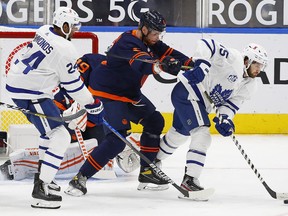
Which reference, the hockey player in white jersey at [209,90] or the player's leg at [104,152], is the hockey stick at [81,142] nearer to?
the player's leg at [104,152]

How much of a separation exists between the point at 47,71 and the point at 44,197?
62 cm

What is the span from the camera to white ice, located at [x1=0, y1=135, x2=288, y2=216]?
4754mm

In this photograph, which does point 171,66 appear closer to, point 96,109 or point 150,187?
point 96,109

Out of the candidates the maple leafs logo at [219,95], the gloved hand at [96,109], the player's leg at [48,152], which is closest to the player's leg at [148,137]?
the maple leafs logo at [219,95]

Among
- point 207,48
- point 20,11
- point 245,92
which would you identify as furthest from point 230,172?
point 20,11

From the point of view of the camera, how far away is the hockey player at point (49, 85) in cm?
474

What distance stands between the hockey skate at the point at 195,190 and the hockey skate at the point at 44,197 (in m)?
0.71

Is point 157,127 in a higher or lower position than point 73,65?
lower

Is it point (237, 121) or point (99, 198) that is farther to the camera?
point (237, 121)

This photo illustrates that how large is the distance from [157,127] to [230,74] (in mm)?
571

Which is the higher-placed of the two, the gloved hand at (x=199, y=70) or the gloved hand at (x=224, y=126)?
the gloved hand at (x=199, y=70)

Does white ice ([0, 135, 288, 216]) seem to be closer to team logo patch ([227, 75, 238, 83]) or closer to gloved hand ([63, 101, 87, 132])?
gloved hand ([63, 101, 87, 132])

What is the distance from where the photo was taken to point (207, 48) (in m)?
5.06

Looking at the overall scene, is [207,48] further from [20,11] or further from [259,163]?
[20,11]
